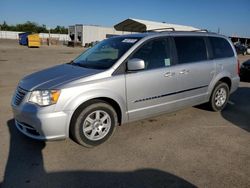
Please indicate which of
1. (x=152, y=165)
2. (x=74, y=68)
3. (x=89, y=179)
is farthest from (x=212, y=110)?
(x=89, y=179)

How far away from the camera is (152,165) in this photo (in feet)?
10.8

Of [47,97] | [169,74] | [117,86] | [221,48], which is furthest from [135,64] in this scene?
[221,48]

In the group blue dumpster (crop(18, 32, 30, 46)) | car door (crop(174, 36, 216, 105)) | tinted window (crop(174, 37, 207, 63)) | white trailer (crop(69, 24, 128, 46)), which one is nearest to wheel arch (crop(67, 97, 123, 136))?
car door (crop(174, 36, 216, 105))

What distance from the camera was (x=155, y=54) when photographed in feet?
14.3

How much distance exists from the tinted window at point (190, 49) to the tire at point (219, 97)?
0.85 metres

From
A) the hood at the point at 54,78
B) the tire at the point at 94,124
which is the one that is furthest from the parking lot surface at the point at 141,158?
the hood at the point at 54,78

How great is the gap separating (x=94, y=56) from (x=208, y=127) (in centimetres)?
261

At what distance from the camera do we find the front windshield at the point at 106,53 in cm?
407

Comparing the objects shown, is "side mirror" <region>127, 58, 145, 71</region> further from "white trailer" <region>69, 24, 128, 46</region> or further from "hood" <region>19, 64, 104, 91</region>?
"white trailer" <region>69, 24, 128, 46</region>

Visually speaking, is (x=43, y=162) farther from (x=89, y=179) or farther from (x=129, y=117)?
(x=129, y=117)

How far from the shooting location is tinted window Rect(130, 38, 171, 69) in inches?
165

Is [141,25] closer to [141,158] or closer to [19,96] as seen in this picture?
[19,96]

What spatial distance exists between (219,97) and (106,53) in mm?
2895

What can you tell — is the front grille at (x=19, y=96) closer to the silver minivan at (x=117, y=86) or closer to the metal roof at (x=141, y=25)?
the silver minivan at (x=117, y=86)
